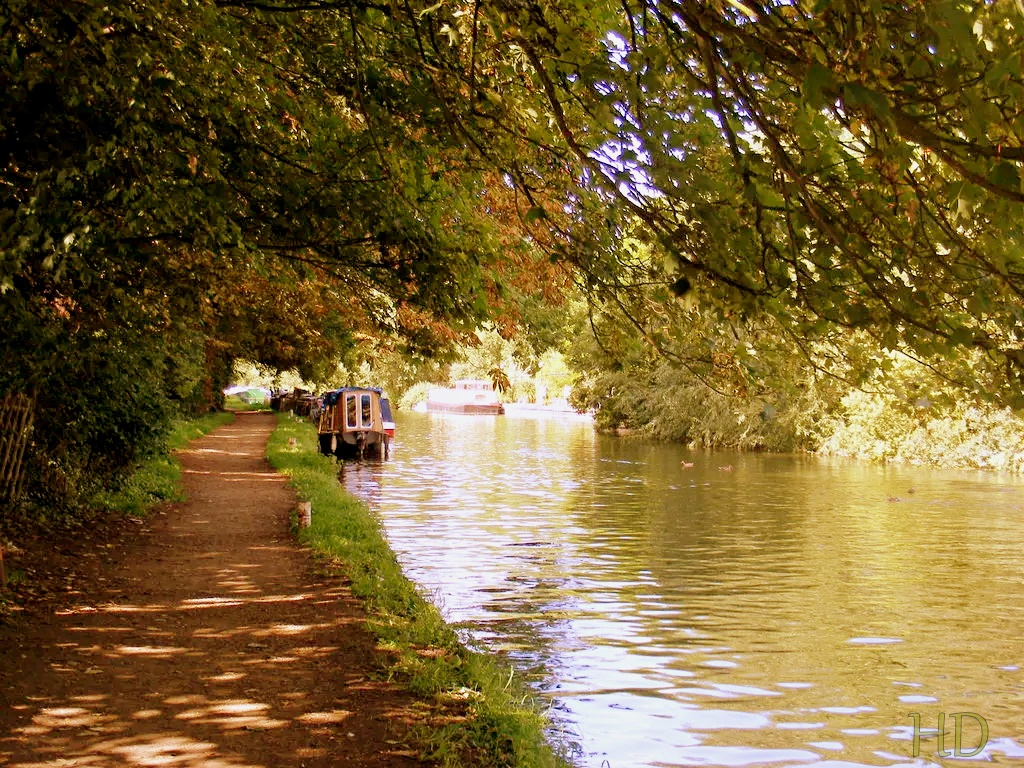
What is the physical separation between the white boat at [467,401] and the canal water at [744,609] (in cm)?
6256

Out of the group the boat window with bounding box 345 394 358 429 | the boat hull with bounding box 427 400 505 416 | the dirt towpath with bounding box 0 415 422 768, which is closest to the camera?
the dirt towpath with bounding box 0 415 422 768

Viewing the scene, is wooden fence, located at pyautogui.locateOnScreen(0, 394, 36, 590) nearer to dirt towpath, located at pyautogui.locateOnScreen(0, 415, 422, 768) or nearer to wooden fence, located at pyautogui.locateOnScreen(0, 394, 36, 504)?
wooden fence, located at pyautogui.locateOnScreen(0, 394, 36, 504)

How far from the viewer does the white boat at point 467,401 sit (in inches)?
3543

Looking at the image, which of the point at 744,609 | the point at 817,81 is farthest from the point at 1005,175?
the point at 744,609

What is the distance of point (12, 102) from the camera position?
23.0ft

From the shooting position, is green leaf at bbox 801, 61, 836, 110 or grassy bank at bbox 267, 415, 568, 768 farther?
grassy bank at bbox 267, 415, 568, 768

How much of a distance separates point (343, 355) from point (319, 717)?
62.8 ft

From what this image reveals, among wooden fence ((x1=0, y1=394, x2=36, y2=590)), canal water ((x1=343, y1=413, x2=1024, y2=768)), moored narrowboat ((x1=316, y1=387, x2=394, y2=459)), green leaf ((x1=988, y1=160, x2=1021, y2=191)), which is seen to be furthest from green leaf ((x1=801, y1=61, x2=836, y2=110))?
moored narrowboat ((x1=316, y1=387, x2=394, y2=459))

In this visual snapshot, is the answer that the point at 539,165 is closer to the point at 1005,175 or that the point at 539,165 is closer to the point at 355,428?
the point at 1005,175

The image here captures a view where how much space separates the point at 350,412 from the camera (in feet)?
117

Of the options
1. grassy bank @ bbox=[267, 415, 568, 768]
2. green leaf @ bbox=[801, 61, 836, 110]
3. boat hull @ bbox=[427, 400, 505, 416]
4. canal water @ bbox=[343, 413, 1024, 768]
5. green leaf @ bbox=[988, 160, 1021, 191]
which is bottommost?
canal water @ bbox=[343, 413, 1024, 768]

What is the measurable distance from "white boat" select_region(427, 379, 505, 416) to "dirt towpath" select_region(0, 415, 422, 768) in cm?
7465

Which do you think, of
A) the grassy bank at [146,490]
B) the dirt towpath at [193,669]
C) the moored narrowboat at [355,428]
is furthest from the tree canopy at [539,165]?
the moored narrowboat at [355,428]

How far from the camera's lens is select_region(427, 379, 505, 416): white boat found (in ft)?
295
